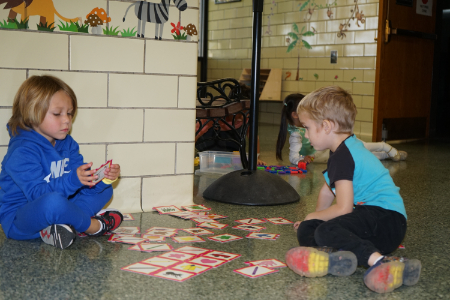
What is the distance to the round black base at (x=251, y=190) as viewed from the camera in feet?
7.66

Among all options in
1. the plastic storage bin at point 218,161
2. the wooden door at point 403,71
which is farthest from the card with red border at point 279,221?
the wooden door at point 403,71

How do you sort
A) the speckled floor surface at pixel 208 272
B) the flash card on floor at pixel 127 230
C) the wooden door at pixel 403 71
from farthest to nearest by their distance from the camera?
1. the wooden door at pixel 403 71
2. the flash card on floor at pixel 127 230
3. the speckled floor surface at pixel 208 272

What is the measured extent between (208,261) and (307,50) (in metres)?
5.42

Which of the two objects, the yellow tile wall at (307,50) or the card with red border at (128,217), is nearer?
the card with red border at (128,217)

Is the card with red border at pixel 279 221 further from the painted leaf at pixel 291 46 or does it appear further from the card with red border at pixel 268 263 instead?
the painted leaf at pixel 291 46

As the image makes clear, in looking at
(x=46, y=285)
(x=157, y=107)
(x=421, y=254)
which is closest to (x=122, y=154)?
(x=157, y=107)

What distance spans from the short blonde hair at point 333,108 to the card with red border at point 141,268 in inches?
28.4

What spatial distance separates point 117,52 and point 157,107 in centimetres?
29

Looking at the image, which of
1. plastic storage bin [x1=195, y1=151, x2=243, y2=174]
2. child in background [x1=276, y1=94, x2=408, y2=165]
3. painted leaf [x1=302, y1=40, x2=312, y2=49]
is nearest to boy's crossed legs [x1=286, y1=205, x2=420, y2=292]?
plastic storage bin [x1=195, y1=151, x2=243, y2=174]

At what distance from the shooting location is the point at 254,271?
145 cm

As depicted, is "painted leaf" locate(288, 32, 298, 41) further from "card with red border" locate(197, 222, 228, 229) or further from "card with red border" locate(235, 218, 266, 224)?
"card with red border" locate(197, 222, 228, 229)

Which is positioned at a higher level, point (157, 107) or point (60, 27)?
point (60, 27)

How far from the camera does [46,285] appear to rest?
130 centimetres

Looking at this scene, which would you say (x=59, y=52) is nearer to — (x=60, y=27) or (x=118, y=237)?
(x=60, y=27)
